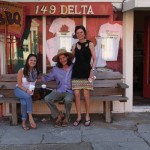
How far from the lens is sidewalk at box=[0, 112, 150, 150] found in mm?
5738

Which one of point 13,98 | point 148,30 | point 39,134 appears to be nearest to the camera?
point 39,134

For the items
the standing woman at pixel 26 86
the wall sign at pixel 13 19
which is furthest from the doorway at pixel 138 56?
the standing woman at pixel 26 86

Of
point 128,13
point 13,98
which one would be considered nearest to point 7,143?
point 13,98

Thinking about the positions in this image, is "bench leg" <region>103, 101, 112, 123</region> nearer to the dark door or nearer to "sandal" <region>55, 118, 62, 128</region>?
"sandal" <region>55, 118, 62, 128</region>

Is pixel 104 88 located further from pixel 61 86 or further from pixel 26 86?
pixel 26 86

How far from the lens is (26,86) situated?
22.2ft

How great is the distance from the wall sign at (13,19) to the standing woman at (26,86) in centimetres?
98

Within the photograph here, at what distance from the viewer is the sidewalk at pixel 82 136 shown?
5738mm

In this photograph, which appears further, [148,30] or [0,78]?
[148,30]

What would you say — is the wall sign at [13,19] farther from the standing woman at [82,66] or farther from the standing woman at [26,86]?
the standing woman at [82,66]

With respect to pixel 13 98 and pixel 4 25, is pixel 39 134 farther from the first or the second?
pixel 4 25

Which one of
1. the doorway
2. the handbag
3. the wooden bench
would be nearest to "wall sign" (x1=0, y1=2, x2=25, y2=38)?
the wooden bench

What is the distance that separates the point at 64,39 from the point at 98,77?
108 centimetres

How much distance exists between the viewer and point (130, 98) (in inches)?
310
